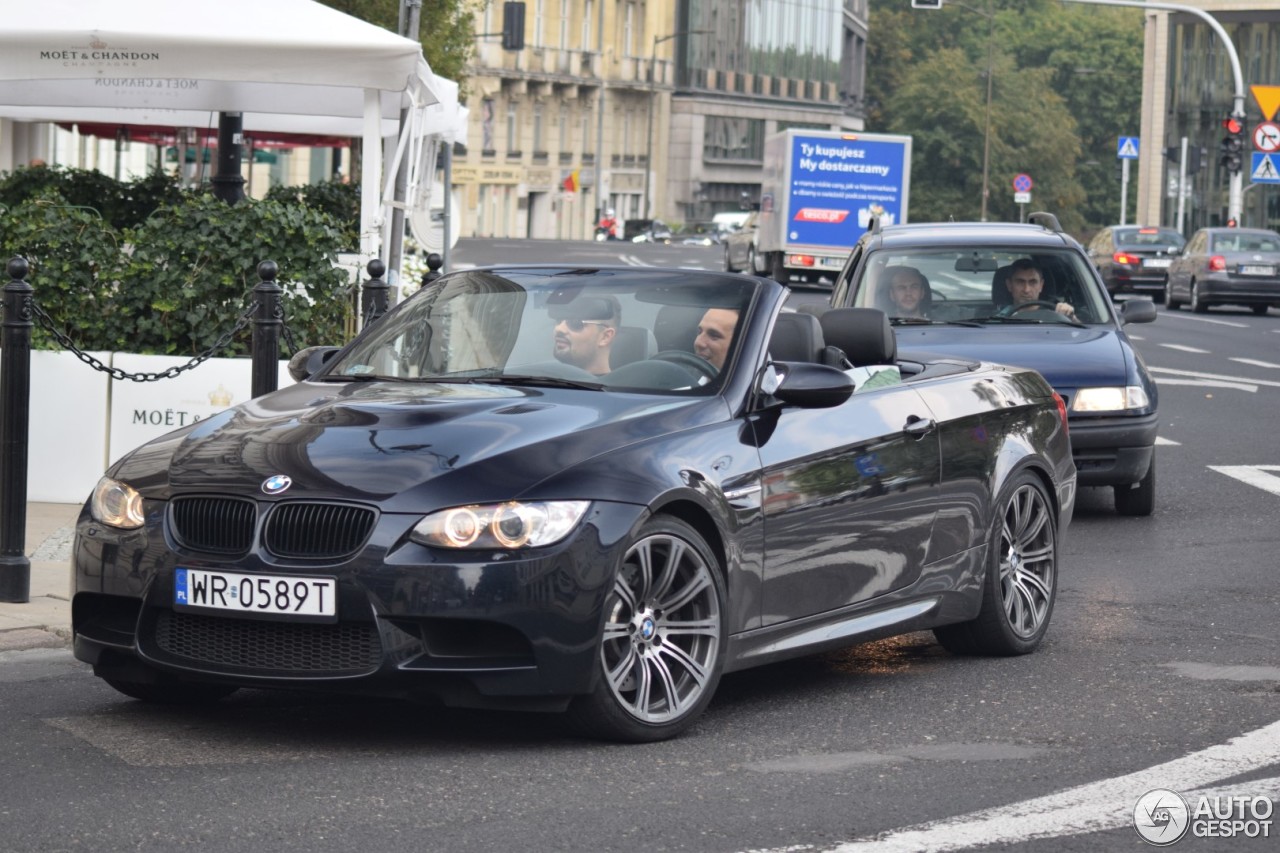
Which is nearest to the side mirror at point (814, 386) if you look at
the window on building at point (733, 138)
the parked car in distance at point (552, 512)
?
the parked car in distance at point (552, 512)

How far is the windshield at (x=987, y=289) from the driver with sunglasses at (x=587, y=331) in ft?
20.5

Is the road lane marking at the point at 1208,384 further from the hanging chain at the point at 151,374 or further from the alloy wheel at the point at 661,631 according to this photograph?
the alloy wheel at the point at 661,631

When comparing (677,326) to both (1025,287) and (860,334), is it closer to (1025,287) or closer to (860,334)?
(860,334)

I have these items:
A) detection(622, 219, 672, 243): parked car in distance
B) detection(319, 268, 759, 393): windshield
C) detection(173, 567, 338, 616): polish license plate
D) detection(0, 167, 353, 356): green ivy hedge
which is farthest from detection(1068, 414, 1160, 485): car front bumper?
detection(622, 219, 672, 243): parked car in distance

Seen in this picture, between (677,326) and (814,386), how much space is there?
537 mm

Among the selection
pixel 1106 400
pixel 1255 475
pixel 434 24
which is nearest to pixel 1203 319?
pixel 434 24

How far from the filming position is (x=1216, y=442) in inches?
668

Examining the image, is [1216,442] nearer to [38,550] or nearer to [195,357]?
[195,357]

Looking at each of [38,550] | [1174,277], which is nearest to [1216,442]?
[38,550]

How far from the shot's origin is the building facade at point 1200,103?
78.9 metres

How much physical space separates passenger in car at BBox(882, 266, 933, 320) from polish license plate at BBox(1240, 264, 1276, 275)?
28.7 m

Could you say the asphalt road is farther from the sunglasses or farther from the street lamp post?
the street lamp post

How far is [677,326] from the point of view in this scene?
718 centimetres

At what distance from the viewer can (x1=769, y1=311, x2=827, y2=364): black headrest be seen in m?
7.35
